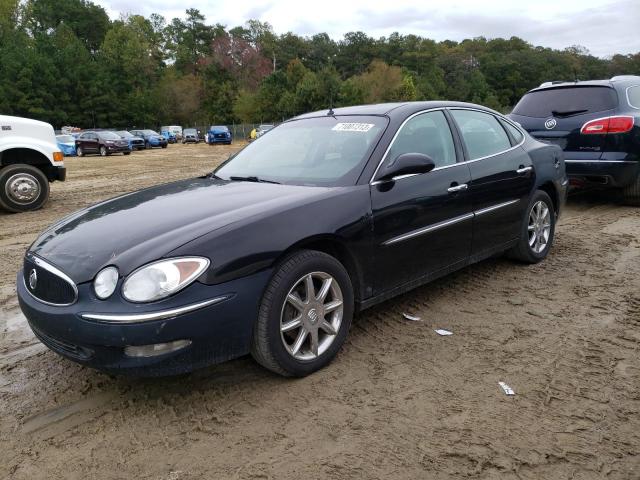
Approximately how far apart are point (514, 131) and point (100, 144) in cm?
2829

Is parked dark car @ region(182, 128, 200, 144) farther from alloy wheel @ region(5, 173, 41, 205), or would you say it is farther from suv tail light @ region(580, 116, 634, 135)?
suv tail light @ region(580, 116, 634, 135)

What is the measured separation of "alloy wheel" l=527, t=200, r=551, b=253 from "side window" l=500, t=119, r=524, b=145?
2.01 feet

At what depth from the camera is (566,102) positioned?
7.44m

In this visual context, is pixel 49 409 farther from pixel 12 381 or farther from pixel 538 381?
pixel 538 381

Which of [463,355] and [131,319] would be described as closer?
[131,319]

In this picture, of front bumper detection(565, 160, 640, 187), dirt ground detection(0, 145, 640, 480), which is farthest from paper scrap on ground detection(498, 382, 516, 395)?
front bumper detection(565, 160, 640, 187)

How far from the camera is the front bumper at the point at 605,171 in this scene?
6.99 meters

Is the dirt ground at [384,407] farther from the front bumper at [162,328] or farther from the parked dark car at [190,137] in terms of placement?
the parked dark car at [190,137]

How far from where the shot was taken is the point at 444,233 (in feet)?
12.8

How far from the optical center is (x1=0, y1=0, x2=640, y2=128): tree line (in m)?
67.3

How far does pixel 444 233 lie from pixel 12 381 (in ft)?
9.64

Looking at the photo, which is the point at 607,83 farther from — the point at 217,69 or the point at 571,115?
the point at 217,69

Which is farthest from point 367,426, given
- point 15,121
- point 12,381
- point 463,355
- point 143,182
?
point 143,182

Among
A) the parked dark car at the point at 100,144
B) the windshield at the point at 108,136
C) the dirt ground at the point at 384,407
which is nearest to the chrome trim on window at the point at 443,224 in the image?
the dirt ground at the point at 384,407
